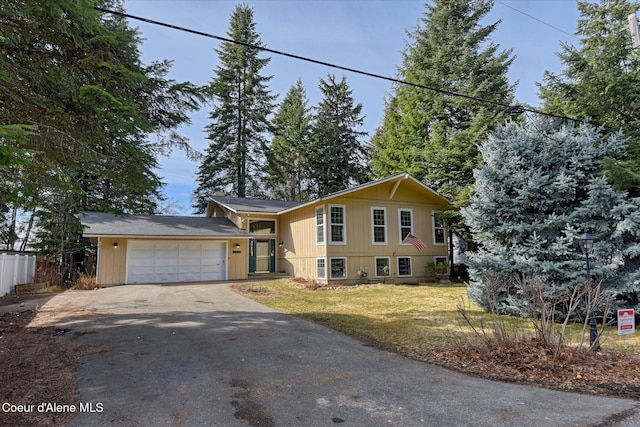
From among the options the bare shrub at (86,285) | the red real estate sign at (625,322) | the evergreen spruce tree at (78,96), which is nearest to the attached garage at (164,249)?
the bare shrub at (86,285)

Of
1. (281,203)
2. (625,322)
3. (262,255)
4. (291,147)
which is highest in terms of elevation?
(291,147)

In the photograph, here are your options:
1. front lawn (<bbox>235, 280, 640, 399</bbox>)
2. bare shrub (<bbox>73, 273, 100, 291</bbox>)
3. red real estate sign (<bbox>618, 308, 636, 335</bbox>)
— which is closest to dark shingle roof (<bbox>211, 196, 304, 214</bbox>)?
bare shrub (<bbox>73, 273, 100, 291</bbox>)

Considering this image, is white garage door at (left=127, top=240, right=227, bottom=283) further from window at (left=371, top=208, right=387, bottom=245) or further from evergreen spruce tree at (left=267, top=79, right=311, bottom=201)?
evergreen spruce tree at (left=267, top=79, right=311, bottom=201)

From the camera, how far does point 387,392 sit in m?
4.02

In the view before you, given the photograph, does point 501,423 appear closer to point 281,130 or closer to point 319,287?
point 319,287

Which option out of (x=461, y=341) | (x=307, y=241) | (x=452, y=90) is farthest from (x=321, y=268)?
(x=452, y=90)

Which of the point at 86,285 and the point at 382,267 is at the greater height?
the point at 382,267

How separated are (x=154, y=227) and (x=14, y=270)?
5496 mm

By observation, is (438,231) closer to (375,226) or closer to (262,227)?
(375,226)

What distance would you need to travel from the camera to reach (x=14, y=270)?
1459 cm

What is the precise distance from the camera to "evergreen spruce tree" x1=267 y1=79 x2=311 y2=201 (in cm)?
3056

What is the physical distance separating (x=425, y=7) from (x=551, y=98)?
12.8m

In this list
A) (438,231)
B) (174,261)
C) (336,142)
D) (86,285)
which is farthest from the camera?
(336,142)

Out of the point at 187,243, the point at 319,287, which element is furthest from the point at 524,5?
the point at 187,243
